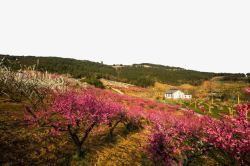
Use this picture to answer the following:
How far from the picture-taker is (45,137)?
49.5 feet

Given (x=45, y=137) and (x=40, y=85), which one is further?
(x=40, y=85)

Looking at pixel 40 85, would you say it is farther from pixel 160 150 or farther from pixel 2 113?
pixel 160 150

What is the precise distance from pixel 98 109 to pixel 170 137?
4.74 m

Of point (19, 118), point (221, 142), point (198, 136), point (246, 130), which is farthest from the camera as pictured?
point (19, 118)

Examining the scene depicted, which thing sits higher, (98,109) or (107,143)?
(98,109)

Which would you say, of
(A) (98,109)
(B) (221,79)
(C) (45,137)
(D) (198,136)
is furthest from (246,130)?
(B) (221,79)

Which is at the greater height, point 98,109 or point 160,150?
point 98,109

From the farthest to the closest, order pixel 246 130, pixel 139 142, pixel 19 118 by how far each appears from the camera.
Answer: pixel 139 142 < pixel 19 118 < pixel 246 130

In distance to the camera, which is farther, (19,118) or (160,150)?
(19,118)

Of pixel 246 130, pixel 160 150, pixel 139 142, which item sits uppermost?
pixel 246 130

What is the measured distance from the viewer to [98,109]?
13.4 m

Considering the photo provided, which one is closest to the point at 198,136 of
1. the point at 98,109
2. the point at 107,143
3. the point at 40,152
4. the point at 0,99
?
the point at 98,109

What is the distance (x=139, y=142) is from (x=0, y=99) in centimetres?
1481

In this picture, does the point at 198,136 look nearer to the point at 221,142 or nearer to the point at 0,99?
the point at 221,142
